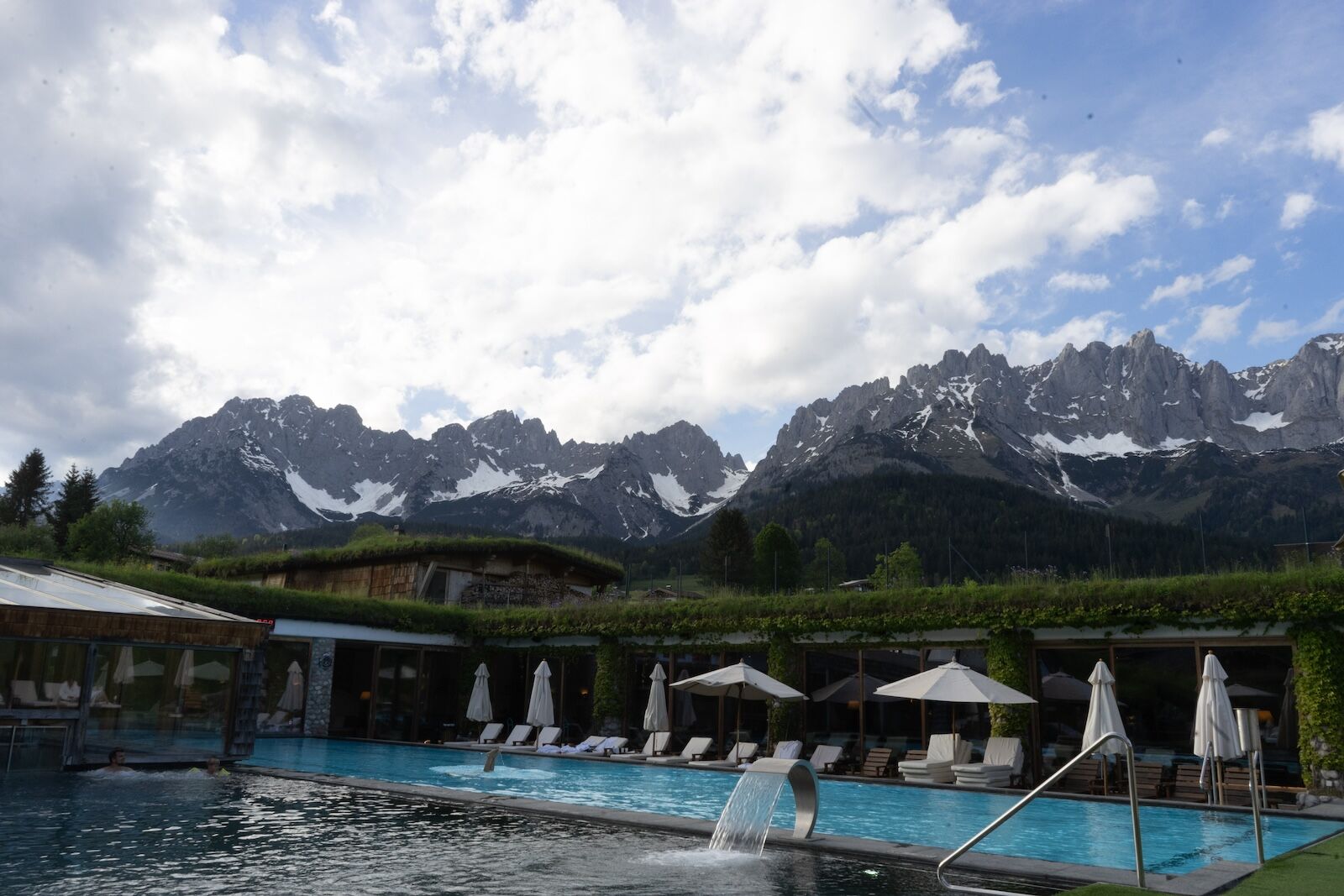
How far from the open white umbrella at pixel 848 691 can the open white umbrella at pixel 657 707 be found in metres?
3.32

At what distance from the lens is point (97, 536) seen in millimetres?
55906

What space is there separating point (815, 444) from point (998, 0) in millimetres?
179806

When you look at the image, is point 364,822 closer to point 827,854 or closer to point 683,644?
point 827,854

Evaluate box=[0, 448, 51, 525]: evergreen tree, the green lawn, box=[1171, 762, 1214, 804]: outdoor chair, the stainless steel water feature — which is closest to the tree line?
box=[0, 448, 51, 525]: evergreen tree

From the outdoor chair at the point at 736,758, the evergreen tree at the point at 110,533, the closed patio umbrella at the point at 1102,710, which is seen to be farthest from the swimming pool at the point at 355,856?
the evergreen tree at the point at 110,533

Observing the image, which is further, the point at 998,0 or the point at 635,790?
the point at 635,790

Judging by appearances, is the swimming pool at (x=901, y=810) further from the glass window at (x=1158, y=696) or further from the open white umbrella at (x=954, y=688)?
the glass window at (x=1158, y=696)

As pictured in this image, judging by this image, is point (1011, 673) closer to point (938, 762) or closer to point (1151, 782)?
point (938, 762)

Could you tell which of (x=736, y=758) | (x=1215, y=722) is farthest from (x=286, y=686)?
(x=1215, y=722)

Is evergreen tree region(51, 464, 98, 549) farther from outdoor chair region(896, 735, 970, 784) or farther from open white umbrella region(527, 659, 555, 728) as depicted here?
outdoor chair region(896, 735, 970, 784)

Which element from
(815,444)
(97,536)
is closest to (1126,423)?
(815,444)

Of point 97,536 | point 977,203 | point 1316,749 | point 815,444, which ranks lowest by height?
point 1316,749

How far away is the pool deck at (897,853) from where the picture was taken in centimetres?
712

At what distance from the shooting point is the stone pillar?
2416cm
